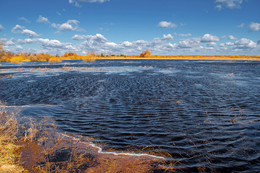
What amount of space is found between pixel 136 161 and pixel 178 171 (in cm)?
118

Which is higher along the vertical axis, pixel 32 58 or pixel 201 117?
pixel 32 58

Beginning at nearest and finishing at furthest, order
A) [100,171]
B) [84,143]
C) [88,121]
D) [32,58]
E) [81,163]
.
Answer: [100,171]
[81,163]
[84,143]
[88,121]
[32,58]

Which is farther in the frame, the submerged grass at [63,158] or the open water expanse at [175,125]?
the open water expanse at [175,125]

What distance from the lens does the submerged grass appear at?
4.36 meters

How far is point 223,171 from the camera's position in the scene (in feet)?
14.3

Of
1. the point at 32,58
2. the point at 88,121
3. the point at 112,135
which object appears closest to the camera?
the point at 112,135

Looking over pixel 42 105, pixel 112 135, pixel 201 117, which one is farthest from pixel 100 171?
pixel 42 105

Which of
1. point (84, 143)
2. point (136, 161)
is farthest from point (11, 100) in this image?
point (136, 161)

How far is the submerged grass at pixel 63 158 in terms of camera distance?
14.3ft

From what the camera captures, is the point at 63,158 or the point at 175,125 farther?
the point at 175,125

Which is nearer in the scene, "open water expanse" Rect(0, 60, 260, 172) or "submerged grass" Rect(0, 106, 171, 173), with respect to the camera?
"submerged grass" Rect(0, 106, 171, 173)

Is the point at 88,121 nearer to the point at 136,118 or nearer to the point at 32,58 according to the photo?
the point at 136,118

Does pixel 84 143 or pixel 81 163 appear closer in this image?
pixel 81 163

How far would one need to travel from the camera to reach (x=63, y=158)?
490 centimetres
